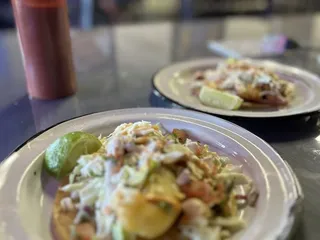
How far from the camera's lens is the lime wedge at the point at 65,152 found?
929 millimetres

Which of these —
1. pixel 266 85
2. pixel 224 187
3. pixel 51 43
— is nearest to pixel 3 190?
pixel 224 187

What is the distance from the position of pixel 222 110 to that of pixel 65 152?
0.51 meters

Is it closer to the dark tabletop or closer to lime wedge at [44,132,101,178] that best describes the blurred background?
the dark tabletop

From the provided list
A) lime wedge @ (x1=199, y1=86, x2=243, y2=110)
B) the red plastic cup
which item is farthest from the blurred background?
lime wedge @ (x1=199, y1=86, x2=243, y2=110)

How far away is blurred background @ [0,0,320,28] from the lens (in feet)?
13.2

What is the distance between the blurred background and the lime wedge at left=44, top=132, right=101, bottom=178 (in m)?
3.22

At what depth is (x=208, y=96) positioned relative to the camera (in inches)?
53.0

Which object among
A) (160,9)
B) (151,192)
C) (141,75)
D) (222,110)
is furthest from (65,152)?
(160,9)

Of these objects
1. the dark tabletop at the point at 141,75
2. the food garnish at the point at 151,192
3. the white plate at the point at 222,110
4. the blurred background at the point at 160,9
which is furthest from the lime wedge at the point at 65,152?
the blurred background at the point at 160,9

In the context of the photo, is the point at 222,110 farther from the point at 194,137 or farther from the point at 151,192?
the point at 151,192

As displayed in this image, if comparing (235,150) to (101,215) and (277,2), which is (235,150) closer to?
(101,215)

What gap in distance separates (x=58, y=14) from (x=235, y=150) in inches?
30.4

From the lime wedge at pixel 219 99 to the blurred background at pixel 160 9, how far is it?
113 inches

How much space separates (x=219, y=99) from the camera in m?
1.32
